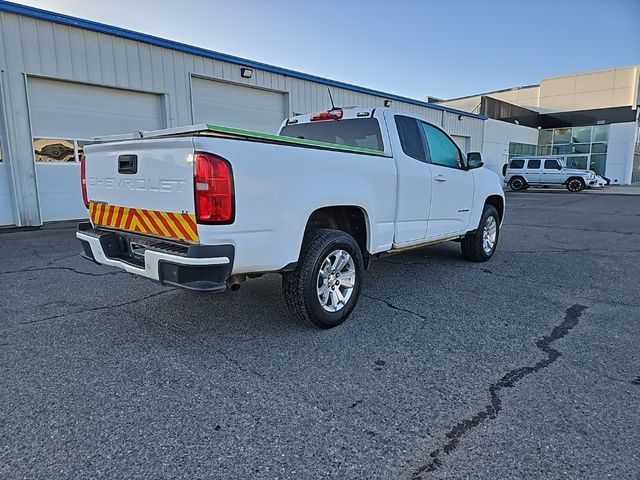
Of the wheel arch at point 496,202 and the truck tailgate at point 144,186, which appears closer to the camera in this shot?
the truck tailgate at point 144,186

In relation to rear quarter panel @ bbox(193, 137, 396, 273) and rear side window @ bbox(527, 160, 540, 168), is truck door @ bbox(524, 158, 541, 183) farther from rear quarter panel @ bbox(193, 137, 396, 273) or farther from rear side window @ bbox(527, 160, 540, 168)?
rear quarter panel @ bbox(193, 137, 396, 273)

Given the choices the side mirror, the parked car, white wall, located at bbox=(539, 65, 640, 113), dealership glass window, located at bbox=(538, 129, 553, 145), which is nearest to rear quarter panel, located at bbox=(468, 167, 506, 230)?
the side mirror

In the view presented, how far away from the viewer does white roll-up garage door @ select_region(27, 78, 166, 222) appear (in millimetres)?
9562

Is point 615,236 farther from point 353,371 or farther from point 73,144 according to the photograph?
point 73,144

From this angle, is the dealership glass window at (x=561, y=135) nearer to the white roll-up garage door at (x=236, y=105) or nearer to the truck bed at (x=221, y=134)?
the white roll-up garage door at (x=236, y=105)

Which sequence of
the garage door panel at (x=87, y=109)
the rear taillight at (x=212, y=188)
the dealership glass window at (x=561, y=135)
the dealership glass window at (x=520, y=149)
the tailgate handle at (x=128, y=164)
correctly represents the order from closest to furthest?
the rear taillight at (x=212, y=188) → the tailgate handle at (x=128, y=164) → the garage door panel at (x=87, y=109) → the dealership glass window at (x=520, y=149) → the dealership glass window at (x=561, y=135)

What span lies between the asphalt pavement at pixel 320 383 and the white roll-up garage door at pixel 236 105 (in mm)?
7645

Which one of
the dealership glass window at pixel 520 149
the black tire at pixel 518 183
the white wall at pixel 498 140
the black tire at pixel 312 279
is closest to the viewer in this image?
the black tire at pixel 312 279

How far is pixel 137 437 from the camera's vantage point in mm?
2307

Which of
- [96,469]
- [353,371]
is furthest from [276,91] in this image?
[96,469]

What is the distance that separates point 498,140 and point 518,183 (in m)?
3.99

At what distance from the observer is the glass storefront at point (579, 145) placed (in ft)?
113

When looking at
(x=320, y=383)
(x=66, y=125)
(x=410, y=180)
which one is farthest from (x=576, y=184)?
(x=320, y=383)

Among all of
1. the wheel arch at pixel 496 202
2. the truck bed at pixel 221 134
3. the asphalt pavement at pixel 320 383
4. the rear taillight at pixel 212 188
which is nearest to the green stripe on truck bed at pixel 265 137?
the truck bed at pixel 221 134
